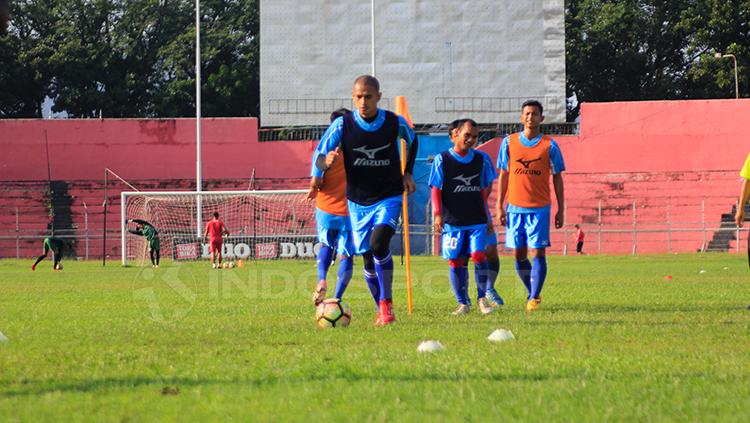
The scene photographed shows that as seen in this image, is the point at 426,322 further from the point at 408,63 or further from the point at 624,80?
the point at 624,80

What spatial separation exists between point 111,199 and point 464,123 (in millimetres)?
38877

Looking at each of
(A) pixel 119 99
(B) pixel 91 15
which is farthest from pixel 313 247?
(B) pixel 91 15

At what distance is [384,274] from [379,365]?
3238 mm

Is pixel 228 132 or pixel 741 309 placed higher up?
pixel 228 132

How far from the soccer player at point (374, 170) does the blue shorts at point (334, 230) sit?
108 cm

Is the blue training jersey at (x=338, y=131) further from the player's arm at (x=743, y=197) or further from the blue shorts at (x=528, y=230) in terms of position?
the player's arm at (x=743, y=197)

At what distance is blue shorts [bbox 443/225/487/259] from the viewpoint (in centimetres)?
1141

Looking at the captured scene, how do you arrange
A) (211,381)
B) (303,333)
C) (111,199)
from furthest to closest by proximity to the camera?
1. (111,199)
2. (303,333)
3. (211,381)

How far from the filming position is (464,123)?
1134 centimetres

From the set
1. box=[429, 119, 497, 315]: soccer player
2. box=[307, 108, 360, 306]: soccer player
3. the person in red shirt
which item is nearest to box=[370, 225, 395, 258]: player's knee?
box=[307, 108, 360, 306]: soccer player

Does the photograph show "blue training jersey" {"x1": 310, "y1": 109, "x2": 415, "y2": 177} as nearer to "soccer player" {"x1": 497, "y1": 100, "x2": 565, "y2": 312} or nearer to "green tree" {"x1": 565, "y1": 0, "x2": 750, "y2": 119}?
"soccer player" {"x1": 497, "y1": 100, "x2": 565, "y2": 312}

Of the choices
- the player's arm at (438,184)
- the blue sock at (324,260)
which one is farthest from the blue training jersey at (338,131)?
the player's arm at (438,184)

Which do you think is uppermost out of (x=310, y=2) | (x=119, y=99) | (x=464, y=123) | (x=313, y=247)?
(x=310, y=2)

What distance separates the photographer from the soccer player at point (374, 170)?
9.58m
